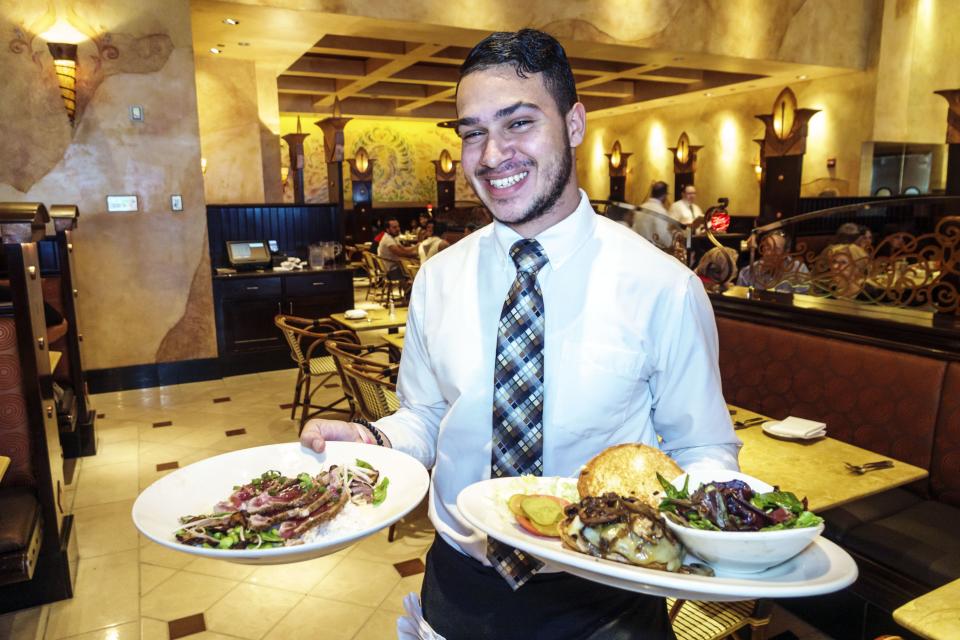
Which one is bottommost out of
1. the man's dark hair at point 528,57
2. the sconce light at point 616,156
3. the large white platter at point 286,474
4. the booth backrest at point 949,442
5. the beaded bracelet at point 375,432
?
the booth backrest at point 949,442

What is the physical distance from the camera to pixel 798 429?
8.27 ft

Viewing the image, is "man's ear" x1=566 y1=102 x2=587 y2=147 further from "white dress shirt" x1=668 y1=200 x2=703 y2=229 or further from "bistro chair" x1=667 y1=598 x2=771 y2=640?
"white dress shirt" x1=668 y1=200 x2=703 y2=229

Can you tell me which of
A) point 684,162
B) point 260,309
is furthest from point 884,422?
point 684,162

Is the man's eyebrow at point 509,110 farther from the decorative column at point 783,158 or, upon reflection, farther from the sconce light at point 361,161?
the sconce light at point 361,161

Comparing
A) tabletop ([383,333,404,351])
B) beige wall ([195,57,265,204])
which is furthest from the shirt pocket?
beige wall ([195,57,265,204])

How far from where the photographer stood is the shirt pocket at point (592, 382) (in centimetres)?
118

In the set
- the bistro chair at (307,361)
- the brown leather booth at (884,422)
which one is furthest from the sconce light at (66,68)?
the brown leather booth at (884,422)

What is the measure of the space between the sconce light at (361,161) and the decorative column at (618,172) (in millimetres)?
6484

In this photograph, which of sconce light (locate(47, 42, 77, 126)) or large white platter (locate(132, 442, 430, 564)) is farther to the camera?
sconce light (locate(47, 42, 77, 126))

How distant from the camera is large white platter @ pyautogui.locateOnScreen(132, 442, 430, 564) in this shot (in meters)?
0.92

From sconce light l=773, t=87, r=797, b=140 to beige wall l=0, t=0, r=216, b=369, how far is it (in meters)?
10.3

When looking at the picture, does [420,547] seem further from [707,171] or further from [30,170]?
[707,171]

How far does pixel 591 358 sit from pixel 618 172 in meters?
17.5

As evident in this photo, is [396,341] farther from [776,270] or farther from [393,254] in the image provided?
[393,254]
